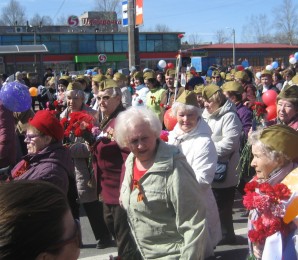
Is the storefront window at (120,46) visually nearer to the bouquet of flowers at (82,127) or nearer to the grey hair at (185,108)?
the bouquet of flowers at (82,127)

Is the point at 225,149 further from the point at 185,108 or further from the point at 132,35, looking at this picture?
the point at 132,35

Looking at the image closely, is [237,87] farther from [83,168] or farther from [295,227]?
[295,227]

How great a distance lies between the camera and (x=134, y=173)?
10.6 feet

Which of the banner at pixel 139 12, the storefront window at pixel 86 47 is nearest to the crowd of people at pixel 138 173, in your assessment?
the banner at pixel 139 12

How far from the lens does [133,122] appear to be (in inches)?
126

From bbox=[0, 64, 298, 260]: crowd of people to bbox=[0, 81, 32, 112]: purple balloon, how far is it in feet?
0.36

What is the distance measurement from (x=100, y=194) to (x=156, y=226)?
Result: 1586 mm

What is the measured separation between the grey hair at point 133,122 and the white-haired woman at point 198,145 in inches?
33.8

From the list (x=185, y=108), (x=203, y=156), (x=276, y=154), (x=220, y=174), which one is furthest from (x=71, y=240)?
(x=220, y=174)

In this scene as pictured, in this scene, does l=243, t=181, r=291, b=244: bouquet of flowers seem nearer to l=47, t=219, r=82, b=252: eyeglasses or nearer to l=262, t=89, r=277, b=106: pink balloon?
l=47, t=219, r=82, b=252: eyeglasses

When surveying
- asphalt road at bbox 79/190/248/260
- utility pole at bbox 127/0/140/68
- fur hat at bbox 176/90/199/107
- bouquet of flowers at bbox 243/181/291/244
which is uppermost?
utility pole at bbox 127/0/140/68

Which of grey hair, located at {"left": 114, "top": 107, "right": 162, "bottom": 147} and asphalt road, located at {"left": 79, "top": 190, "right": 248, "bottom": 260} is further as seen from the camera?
asphalt road, located at {"left": 79, "top": 190, "right": 248, "bottom": 260}

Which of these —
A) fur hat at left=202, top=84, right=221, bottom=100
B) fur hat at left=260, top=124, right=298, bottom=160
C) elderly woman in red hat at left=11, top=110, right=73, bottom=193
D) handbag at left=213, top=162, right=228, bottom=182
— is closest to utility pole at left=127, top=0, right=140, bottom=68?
fur hat at left=202, top=84, right=221, bottom=100

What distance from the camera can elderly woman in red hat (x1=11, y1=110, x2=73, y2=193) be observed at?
11.8 feet
